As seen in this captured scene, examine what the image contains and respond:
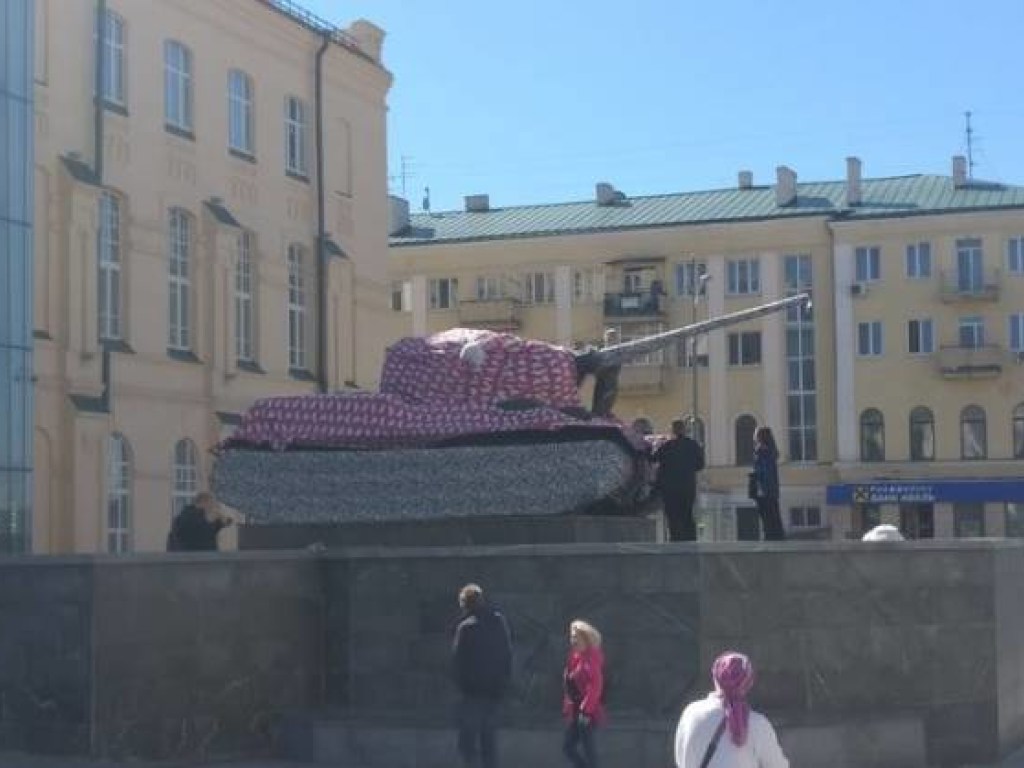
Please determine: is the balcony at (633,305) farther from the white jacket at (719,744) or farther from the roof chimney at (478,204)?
the white jacket at (719,744)

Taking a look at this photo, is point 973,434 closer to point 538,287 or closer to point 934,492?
point 934,492

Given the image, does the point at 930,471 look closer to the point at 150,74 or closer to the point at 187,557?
the point at 150,74

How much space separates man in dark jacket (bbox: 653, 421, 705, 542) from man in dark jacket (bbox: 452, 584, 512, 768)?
13.8 ft

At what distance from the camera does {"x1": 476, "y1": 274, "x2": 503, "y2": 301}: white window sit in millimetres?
70625

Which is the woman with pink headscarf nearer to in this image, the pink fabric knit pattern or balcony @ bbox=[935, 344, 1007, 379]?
the pink fabric knit pattern

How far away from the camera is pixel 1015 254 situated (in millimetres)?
65250

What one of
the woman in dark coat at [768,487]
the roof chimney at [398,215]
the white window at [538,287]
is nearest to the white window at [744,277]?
the white window at [538,287]

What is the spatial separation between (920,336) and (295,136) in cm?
3287

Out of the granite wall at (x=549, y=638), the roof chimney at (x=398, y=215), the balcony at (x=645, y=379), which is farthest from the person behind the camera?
the roof chimney at (x=398, y=215)

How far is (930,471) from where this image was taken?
6538 centimetres

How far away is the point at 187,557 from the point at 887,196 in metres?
55.0

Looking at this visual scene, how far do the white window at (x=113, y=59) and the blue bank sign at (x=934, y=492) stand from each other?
3825cm

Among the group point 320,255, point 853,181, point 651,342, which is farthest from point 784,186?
point 651,342

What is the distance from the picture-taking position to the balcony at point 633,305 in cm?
6812
